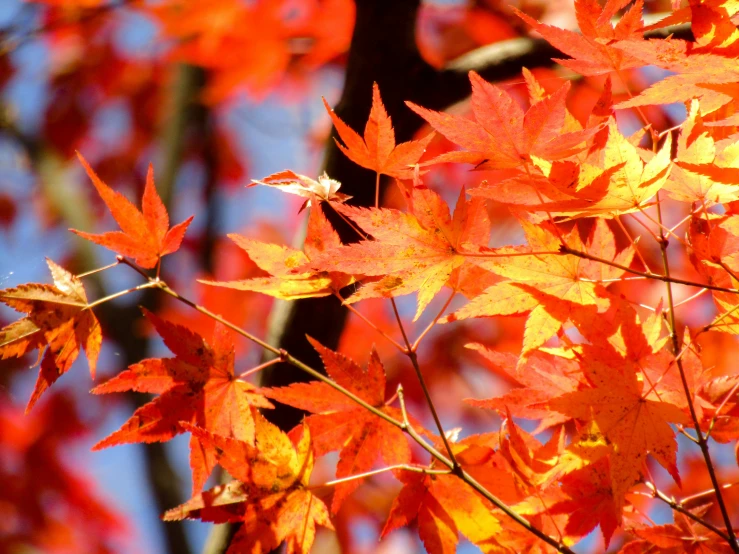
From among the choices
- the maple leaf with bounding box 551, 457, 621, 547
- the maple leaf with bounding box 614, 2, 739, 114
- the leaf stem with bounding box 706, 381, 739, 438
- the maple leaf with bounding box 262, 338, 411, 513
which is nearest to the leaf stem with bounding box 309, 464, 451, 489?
the maple leaf with bounding box 262, 338, 411, 513

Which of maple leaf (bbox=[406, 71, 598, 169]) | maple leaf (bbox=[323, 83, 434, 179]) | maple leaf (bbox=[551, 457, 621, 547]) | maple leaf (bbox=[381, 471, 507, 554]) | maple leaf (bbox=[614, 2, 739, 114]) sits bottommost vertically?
maple leaf (bbox=[381, 471, 507, 554])

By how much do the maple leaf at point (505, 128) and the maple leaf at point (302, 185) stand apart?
130 mm

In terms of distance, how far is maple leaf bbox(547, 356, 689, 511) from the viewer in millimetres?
516

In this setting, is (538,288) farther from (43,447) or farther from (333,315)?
(43,447)

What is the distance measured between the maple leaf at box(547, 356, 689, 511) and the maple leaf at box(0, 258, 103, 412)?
0.44 meters

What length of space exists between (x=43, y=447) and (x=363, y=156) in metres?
2.65

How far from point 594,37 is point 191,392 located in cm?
49

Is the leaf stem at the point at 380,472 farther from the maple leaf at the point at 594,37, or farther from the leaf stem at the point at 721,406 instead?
the maple leaf at the point at 594,37

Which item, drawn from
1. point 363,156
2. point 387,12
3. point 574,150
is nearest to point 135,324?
point 387,12

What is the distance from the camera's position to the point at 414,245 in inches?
20.2

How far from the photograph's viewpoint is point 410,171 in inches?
23.4

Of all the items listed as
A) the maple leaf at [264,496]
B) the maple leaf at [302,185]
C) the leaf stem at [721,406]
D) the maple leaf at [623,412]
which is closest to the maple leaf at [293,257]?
the maple leaf at [302,185]

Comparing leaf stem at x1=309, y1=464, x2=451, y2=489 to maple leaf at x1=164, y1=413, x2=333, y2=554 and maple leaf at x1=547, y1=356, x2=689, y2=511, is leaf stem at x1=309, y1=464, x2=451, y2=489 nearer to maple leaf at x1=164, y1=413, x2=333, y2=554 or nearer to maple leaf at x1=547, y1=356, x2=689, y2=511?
maple leaf at x1=164, y1=413, x2=333, y2=554

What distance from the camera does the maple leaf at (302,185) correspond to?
57 centimetres
